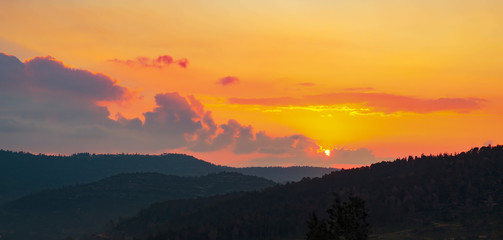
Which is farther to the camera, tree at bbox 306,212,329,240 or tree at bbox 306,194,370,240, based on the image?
tree at bbox 306,212,329,240

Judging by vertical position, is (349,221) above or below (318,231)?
above

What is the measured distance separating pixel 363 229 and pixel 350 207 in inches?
158

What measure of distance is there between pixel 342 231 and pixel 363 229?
3.75 m

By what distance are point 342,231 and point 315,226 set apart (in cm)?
554

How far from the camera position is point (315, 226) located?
3927 inches

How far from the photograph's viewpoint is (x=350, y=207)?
9450cm

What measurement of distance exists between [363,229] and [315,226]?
9205 mm

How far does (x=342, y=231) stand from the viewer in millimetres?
95938

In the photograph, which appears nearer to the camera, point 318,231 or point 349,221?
point 349,221

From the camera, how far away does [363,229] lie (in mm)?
93875

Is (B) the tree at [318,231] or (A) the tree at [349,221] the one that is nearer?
(A) the tree at [349,221]

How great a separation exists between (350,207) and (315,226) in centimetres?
834

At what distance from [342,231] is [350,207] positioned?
178 inches
